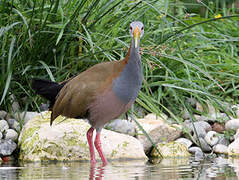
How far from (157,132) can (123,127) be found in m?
0.40

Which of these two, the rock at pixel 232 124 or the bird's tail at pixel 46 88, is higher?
the bird's tail at pixel 46 88

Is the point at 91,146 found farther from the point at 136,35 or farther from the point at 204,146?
the point at 204,146

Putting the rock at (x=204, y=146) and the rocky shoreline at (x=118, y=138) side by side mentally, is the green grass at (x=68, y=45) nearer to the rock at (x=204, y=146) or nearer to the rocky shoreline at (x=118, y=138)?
the rocky shoreline at (x=118, y=138)

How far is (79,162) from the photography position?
5.03m

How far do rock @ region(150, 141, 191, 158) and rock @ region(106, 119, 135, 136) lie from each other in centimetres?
35

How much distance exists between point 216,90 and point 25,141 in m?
3.11

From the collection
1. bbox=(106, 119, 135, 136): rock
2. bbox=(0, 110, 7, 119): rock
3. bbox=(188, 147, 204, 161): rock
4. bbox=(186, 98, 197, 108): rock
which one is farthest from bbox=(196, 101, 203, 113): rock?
bbox=(0, 110, 7, 119): rock

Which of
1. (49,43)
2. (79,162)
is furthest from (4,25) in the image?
(79,162)

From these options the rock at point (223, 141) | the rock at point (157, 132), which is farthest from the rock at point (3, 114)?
the rock at point (223, 141)

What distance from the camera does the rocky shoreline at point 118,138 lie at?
516 centimetres

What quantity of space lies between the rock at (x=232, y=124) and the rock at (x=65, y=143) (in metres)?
1.42

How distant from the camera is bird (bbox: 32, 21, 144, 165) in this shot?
14.7ft

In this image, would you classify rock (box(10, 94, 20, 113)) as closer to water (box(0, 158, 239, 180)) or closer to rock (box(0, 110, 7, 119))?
rock (box(0, 110, 7, 119))

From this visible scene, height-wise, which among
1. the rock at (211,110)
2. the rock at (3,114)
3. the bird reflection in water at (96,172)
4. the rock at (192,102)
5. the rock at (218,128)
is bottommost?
the bird reflection in water at (96,172)
